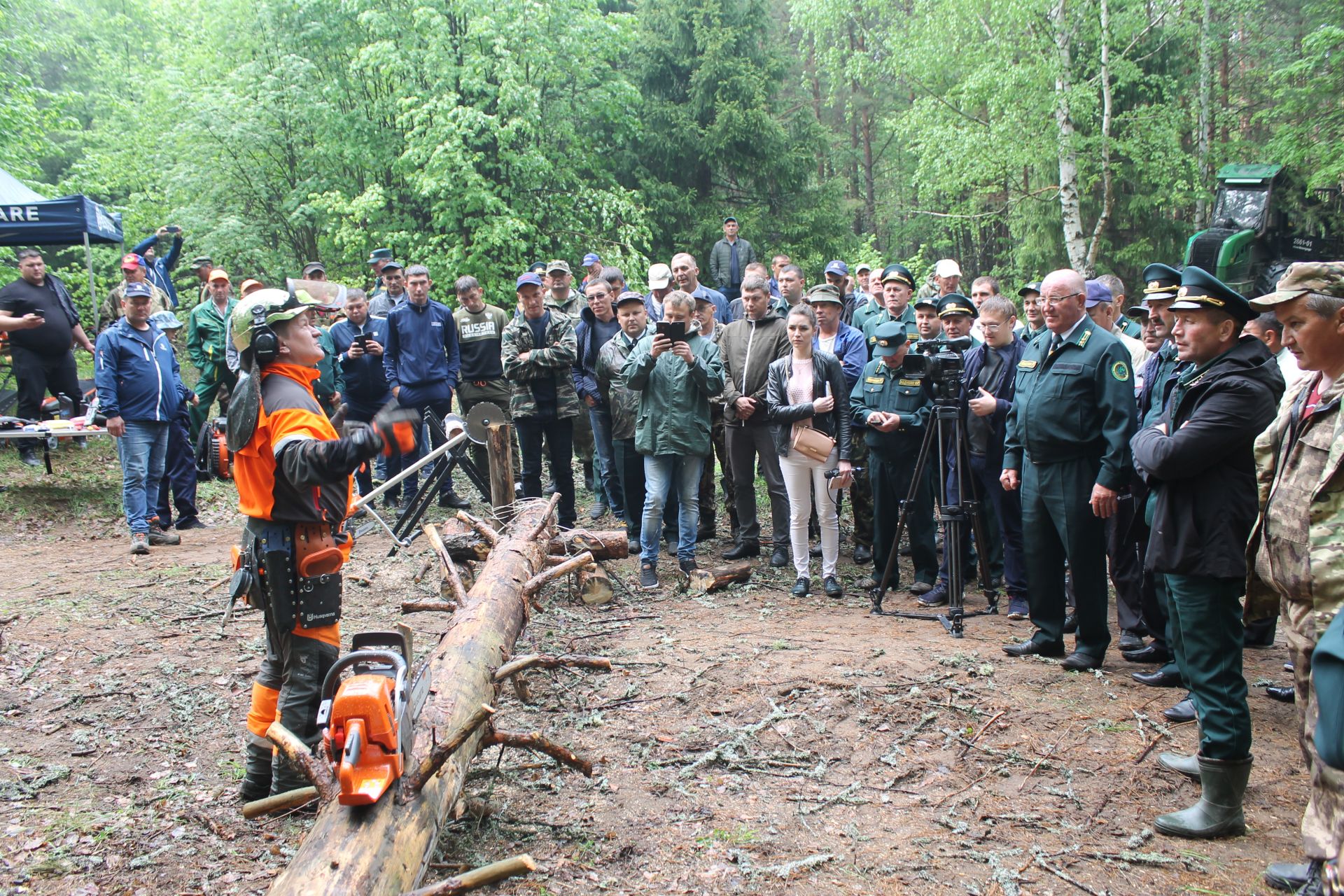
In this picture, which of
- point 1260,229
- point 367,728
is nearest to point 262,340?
point 367,728

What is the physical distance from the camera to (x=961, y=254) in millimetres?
26266

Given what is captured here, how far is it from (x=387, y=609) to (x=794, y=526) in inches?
122

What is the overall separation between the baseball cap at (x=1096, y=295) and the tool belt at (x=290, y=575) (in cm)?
541

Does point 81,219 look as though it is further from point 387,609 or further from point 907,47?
point 907,47

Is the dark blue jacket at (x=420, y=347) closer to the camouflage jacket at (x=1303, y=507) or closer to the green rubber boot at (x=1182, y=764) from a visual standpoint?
the green rubber boot at (x=1182, y=764)

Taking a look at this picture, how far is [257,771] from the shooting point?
3.72 m

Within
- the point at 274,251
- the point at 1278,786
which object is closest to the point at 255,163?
the point at 274,251

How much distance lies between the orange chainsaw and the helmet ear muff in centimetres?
139

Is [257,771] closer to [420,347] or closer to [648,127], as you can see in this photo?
[420,347]

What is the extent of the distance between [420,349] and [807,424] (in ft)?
13.0

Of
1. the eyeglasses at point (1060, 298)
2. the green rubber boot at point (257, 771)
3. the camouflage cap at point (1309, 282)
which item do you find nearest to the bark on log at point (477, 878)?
the green rubber boot at point (257, 771)

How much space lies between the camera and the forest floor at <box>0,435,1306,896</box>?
3.28 meters

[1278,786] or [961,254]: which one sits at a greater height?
[961,254]

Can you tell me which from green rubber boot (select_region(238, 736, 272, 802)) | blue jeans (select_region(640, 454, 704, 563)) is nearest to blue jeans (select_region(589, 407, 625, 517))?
blue jeans (select_region(640, 454, 704, 563))
